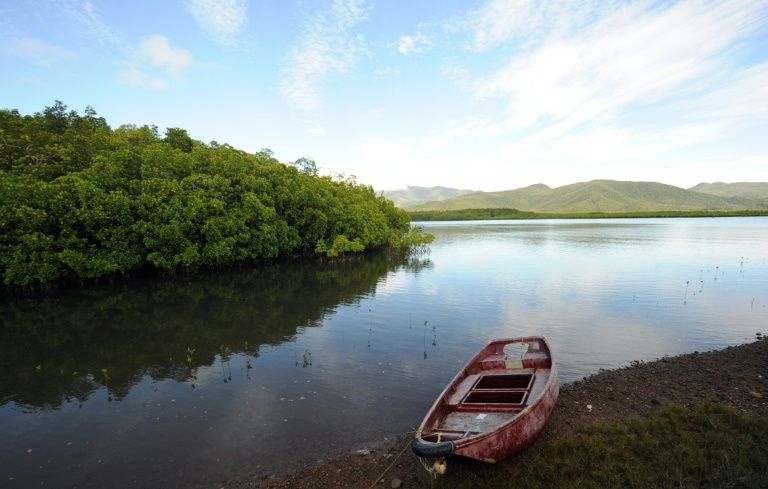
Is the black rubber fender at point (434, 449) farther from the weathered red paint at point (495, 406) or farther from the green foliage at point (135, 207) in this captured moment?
the green foliage at point (135, 207)

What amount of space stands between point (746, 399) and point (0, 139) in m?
59.4

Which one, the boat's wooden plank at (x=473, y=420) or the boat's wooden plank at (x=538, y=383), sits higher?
the boat's wooden plank at (x=538, y=383)

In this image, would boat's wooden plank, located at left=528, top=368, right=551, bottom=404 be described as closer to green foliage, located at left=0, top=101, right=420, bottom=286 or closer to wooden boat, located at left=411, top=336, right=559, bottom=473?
wooden boat, located at left=411, top=336, right=559, bottom=473

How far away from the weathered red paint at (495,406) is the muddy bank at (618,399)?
1.00m

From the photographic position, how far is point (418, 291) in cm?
3625

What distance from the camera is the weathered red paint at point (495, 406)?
977cm

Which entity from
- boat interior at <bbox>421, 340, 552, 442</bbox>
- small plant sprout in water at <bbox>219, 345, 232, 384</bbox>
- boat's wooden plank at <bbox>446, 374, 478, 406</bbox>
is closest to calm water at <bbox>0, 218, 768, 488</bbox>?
small plant sprout in water at <bbox>219, 345, 232, 384</bbox>

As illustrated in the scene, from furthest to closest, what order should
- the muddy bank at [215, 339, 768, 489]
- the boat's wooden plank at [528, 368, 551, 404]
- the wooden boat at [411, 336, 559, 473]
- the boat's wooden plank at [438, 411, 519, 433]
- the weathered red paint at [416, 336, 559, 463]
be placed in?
the boat's wooden plank at [528, 368, 551, 404]
the boat's wooden plank at [438, 411, 519, 433]
the muddy bank at [215, 339, 768, 489]
the weathered red paint at [416, 336, 559, 463]
the wooden boat at [411, 336, 559, 473]

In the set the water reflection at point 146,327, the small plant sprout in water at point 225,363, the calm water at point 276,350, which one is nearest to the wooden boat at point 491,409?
the calm water at point 276,350

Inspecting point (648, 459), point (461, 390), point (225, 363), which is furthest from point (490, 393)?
point (225, 363)

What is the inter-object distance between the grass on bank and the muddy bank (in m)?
0.60

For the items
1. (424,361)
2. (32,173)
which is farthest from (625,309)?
(32,173)

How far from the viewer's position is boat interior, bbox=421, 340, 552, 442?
36.1 ft

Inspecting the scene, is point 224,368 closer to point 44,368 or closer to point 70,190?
point 44,368
